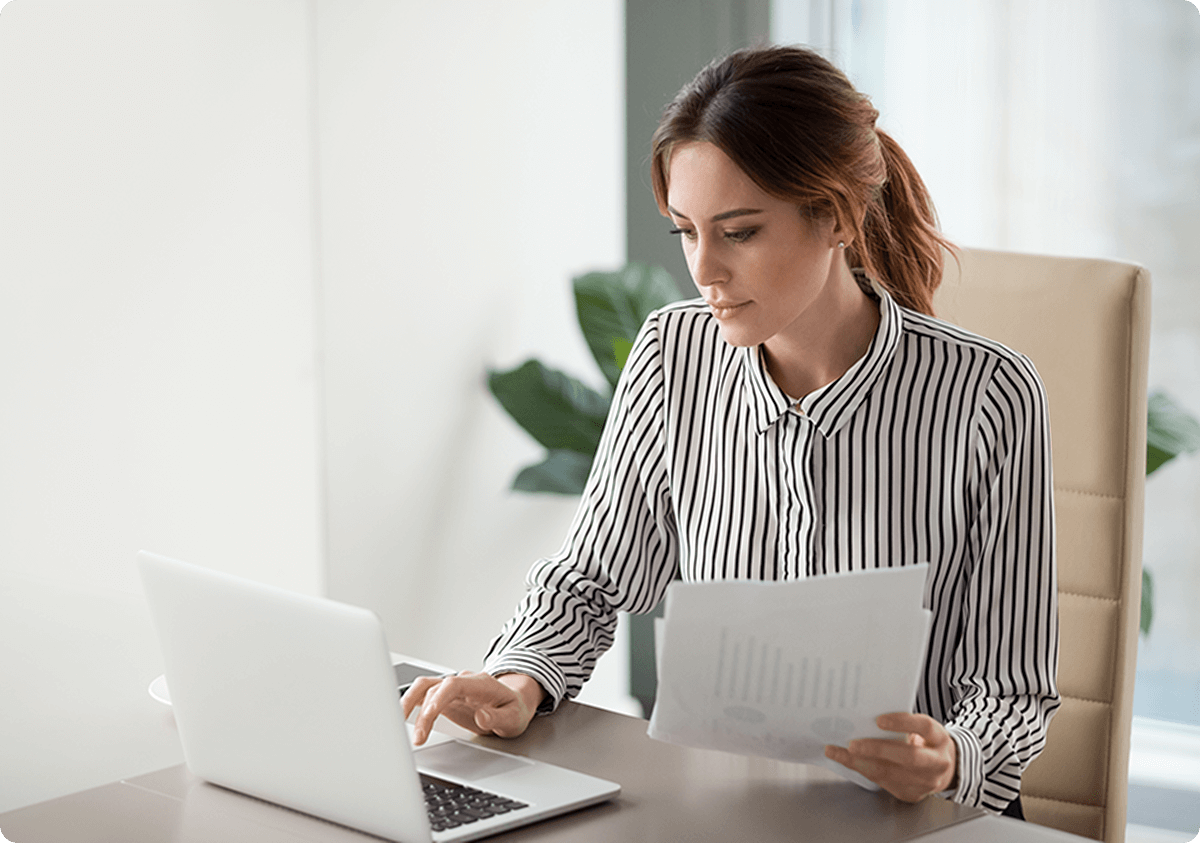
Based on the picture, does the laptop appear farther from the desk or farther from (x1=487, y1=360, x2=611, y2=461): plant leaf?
(x1=487, y1=360, x2=611, y2=461): plant leaf

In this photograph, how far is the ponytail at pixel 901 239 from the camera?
1.45 meters

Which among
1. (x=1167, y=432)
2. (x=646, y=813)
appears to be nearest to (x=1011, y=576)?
(x=646, y=813)

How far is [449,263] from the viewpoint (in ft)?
9.64

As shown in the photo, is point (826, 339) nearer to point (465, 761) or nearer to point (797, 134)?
point (797, 134)

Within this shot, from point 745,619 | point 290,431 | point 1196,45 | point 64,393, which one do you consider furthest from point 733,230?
point 1196,45

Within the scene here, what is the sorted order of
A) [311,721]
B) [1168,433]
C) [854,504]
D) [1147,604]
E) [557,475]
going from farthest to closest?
1. [557,475]
2. [1147,604]
3. [1168,433]
4. [854,504]
5. [311,721]

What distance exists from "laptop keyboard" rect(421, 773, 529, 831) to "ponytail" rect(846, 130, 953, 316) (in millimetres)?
710

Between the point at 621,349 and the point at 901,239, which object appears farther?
the point at 621,349

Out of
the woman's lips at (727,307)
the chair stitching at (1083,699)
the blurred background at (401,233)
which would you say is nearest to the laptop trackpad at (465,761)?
the woman's lips at (727,307)

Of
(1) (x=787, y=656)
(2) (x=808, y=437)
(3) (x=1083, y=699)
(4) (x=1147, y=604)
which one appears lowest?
(4) (x=1147, y=604)

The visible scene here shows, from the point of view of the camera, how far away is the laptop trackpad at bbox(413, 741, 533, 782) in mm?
1111

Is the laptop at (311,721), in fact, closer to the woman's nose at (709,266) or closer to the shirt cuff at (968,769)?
the shirt cuff at (968,769)

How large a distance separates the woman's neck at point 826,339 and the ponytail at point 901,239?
4 cm

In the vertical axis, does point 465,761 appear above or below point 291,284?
below
